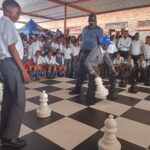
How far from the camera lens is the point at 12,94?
1402 mm

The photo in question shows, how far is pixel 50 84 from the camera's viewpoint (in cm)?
356

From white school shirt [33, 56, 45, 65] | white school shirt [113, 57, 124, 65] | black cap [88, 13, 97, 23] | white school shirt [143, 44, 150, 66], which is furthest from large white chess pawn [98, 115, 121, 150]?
white school shirt [143, 44, 150, 66]

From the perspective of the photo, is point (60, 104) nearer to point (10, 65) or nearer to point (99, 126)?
point (99, 126)

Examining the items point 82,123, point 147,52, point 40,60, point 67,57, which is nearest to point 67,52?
point 67,57

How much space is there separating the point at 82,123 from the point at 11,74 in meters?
0.91

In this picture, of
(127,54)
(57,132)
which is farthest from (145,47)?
(57,132)

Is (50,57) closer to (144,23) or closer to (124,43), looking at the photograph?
(124,43)

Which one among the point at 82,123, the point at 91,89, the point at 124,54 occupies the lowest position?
the point at 82,123

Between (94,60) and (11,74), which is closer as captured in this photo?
(11,74)

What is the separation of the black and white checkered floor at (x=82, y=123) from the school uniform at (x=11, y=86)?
212 millimetres

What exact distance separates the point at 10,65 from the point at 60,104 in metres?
1.22

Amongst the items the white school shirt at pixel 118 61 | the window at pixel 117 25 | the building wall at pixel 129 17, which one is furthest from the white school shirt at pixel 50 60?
the window at pixel 117 25

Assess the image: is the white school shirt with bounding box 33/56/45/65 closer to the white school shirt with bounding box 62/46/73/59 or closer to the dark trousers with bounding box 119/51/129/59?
the white school shirt with bounding box 62/46/73/59

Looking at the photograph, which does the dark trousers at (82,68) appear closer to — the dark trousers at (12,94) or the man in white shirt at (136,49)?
the dark trousers at (12,94)
